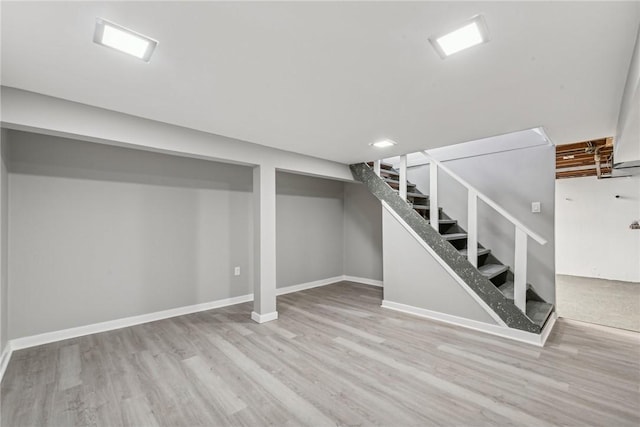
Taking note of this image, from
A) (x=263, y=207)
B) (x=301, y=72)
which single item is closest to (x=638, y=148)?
(x=301, y=72)

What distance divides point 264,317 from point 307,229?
2.11 m

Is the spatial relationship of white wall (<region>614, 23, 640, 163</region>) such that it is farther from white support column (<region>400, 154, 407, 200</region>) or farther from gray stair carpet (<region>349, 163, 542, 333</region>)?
white support column (<region>400, 154, 407, 200</region>)

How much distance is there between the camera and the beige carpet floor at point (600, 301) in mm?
3680

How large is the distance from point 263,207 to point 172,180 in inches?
50.3

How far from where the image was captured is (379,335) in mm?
3148

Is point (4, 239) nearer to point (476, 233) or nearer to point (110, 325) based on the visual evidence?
point (110, 325)

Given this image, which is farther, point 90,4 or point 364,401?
point 364,401

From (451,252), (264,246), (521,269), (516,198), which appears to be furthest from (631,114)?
(264,246)

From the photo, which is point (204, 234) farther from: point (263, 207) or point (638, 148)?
point (638, 148)

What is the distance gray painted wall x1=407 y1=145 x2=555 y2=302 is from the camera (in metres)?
3.61

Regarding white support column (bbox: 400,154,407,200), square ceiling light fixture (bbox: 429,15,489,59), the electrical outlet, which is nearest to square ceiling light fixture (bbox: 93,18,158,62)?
square ceiling light fixture (bbox: 429,15,489,59)

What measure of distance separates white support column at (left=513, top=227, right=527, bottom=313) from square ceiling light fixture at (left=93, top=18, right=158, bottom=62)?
3.61m

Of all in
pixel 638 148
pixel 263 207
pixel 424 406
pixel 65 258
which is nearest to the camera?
pixel 424 406

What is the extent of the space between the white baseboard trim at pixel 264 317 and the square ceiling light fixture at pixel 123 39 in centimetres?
294
